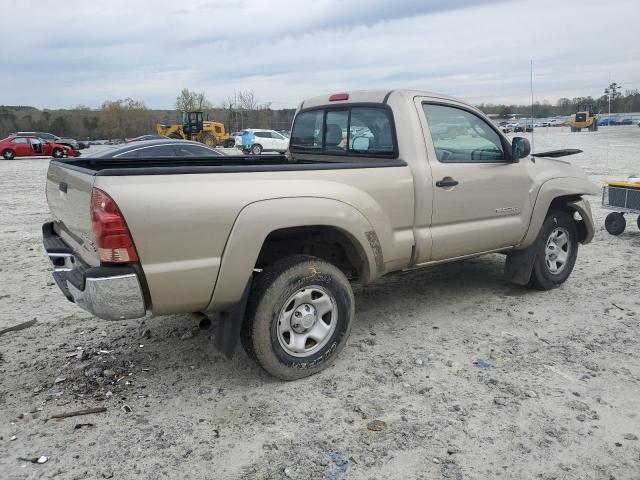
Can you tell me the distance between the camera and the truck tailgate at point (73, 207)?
3215mm

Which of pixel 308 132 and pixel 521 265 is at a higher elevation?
pixel 308 132

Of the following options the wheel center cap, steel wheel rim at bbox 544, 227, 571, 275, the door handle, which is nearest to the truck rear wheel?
steel wheel rim at bbox 544, 227, 571, 275

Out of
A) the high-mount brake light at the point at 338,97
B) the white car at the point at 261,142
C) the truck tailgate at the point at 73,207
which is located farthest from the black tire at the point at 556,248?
the white car at the point at 261,142

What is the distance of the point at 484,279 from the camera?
20.2 ft

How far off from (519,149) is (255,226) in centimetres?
286

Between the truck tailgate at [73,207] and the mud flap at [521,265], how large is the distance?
4032 mm

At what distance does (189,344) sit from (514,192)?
322 centimetres

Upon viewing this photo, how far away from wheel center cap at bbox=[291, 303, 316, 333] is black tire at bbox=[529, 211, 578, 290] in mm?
2739

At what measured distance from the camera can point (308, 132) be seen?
17.8ft

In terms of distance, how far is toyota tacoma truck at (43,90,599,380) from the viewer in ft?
10.2

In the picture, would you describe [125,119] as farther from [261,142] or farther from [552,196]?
[552,196]

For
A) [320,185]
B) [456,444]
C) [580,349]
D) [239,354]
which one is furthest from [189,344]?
[580,349]

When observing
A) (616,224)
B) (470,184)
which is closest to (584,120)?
(616,224)

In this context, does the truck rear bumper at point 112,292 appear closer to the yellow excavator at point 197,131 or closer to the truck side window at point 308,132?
the truck side window at point 308,132
